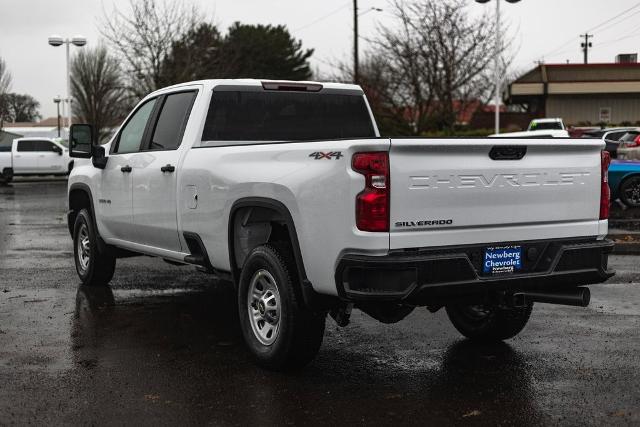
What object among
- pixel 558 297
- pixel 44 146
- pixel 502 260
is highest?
pixel 44 146

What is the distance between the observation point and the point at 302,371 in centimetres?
550

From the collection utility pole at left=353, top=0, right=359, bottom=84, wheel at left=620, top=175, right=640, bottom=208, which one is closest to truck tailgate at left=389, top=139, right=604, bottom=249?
wheel at left=620, top=175, right=640, bottom=208

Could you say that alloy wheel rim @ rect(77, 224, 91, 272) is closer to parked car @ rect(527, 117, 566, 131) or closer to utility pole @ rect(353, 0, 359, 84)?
utility pole @ rect(353, 0, 359, 84)

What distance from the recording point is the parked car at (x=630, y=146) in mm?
22859

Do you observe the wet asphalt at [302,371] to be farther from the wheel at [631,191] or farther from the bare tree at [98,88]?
the bare tree at [98,88]

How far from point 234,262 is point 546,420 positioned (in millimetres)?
2435

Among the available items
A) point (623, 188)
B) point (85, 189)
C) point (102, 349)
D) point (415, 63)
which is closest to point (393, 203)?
point (102, 349)

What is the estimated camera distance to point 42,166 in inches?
1304

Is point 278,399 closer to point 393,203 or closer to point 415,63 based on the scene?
point 393,203

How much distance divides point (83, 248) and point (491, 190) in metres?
5.34

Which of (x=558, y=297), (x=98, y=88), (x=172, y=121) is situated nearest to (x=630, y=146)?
(x=172, y=121)

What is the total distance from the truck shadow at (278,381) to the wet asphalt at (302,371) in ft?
0.04

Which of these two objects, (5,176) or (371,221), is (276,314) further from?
(5,176)

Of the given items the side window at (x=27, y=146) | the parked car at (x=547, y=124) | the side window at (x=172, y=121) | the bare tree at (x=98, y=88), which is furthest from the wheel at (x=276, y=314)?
the bare tree at (x=98, y=88)
